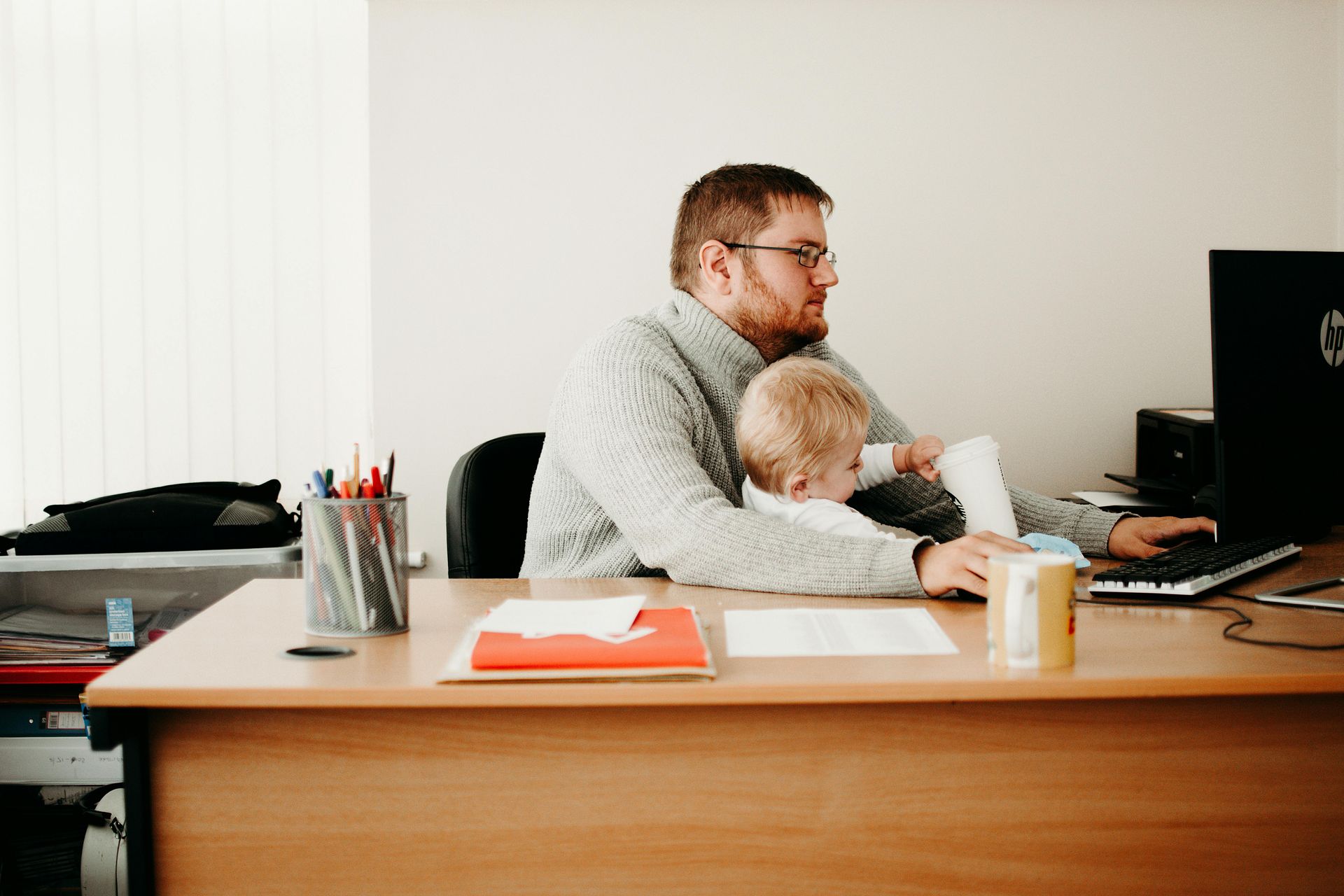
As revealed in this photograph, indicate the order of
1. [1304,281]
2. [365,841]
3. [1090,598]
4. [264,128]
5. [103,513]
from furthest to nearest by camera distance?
[264,128] < [103,513] < [1304,281] < [1090,598] < [365,841]

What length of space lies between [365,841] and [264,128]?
1.89 m

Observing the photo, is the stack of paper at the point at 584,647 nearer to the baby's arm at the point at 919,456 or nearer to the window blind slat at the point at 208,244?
the baby's arm at the point at 919,456

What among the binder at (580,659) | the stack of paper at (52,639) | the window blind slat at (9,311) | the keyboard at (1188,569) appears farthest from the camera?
the window blind slat at (9,311)

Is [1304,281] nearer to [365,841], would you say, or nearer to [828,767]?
[828,767]

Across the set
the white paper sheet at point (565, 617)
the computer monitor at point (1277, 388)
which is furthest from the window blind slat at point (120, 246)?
the computer monitor at point (1277, 388)

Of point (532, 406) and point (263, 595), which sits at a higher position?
point (532, 406)

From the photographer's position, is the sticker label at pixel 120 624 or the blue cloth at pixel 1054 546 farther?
the sticker label at pixel 120 624

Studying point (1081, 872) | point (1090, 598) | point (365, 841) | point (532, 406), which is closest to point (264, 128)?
point (532, 406)

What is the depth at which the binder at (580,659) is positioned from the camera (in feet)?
2.80

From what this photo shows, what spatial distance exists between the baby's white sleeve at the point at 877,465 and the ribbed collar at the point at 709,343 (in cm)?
24

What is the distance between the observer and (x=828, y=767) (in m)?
0.90

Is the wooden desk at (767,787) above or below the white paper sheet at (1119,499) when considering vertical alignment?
below

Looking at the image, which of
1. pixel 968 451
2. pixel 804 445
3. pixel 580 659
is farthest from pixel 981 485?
pixel 580 659

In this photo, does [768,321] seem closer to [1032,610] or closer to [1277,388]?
[1277,388]
